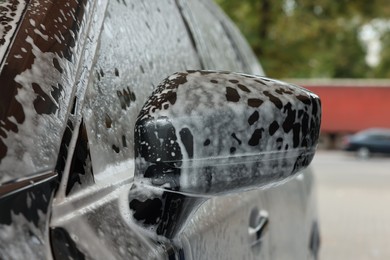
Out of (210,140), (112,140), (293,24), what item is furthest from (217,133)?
(293,24)

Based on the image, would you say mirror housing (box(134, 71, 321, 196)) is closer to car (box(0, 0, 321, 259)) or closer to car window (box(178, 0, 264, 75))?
car (box(0, 0, 321, 259))

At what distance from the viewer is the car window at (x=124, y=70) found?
1.39m

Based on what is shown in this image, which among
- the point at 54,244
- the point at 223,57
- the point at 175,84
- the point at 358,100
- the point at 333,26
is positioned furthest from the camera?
the point at 358,100

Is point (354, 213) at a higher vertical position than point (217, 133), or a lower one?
lower

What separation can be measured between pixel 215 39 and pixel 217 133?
5.33 ft

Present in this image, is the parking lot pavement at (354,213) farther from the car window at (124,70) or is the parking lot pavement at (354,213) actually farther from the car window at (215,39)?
the car window at (124,70)

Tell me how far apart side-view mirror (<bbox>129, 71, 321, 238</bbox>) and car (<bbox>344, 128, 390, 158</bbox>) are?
84.6ft

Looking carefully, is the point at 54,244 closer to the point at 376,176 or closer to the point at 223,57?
the point at 223,57

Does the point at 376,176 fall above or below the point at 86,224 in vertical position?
below

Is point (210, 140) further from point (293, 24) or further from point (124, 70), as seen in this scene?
point (293, 24)

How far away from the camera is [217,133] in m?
1.24

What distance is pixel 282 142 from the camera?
4.36ft

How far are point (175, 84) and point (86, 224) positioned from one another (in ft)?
0.92

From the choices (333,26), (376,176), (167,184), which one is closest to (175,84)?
(167,184)
